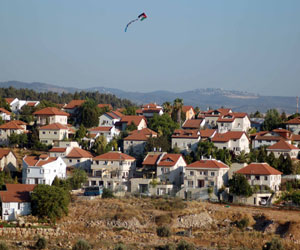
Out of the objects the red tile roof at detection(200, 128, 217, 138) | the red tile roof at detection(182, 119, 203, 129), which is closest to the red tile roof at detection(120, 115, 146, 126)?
the red tile roof at detection(182, 119, 203, 129)

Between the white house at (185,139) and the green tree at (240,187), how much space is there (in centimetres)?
1116

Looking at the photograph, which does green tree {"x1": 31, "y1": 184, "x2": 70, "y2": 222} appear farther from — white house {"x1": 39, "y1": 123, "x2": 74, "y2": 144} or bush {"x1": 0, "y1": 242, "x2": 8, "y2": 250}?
white house {"x1": 39, "y1": 123, "x2": 74, "y2": 144}

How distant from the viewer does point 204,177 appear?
189ft

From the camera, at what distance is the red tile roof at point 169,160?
60181 millimetres

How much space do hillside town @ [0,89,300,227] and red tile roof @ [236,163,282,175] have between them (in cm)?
8

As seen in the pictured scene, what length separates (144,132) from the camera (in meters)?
70.7

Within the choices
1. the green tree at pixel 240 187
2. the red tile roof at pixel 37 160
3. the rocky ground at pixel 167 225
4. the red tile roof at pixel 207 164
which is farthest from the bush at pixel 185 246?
the red tile roof at pixel 37 160

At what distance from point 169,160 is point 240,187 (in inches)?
316

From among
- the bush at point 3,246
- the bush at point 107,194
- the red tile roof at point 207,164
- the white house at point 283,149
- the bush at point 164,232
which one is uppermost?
the white house at point 283,149

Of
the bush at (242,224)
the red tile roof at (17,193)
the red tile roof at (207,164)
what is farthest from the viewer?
the red tile roof at (207,164)

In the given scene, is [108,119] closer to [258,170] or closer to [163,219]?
[258,170]

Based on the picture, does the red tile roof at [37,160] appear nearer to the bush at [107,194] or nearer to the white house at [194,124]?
the bush at [107,194]

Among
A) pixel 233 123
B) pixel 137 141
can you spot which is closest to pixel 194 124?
pixel 233 123

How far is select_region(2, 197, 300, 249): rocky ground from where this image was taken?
4709 cm
